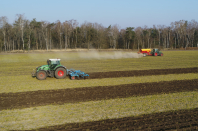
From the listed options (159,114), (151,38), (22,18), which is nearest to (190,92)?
(159,114)

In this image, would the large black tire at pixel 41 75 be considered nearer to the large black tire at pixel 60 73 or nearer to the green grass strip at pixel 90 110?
the large black tire at pixel 60 73

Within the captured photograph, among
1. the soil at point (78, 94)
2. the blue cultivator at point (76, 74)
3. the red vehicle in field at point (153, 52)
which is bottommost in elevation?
the soil at point (78, 94)

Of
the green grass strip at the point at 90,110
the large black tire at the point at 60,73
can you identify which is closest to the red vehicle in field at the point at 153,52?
the large black tire at the point at 60,73

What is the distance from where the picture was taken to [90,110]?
32.2 ft

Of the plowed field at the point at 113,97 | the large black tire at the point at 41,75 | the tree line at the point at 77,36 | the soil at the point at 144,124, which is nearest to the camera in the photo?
the soil at the point at 144,124

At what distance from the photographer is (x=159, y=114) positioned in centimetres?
908

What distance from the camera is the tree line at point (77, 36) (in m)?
84.1

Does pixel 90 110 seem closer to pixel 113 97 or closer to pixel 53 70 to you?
pixel 113 97

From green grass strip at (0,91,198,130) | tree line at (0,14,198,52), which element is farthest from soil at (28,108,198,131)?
tree line at (0,14,198,52)

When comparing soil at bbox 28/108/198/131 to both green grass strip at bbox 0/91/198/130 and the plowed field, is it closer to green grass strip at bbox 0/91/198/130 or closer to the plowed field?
the plowed field

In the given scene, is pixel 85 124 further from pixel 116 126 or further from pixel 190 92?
pixel 190 92

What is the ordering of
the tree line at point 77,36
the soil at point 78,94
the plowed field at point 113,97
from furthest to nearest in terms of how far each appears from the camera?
the tree line at point 77,36
the soil at point 78,94
the plowed field at point 113,97

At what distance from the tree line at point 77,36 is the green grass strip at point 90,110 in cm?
7533

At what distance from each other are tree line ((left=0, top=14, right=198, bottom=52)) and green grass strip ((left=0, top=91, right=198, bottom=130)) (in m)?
75.3
